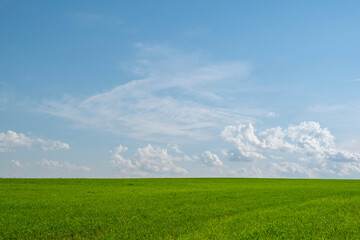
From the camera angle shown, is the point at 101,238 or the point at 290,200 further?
the point at 290,200

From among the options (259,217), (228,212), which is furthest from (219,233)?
(228,212)

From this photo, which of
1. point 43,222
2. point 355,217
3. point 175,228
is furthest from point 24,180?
point 355,217

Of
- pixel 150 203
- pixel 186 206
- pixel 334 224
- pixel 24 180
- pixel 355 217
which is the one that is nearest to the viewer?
pixel 334 224

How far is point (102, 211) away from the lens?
69.5 ft

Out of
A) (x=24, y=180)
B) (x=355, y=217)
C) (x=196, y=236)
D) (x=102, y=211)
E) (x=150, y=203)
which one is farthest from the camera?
(x=24, y=180)

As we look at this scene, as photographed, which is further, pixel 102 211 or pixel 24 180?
pixel 24 180

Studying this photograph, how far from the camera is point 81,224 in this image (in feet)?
58.3

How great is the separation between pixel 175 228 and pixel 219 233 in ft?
9.93

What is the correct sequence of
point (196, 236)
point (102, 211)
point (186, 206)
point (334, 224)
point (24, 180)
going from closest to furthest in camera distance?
1. point (196, 236)
2. point (334, 224)
3. point (102, 211)
4. point (186, 206)
5. point (24, 180)

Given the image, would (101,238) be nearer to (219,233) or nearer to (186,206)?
(219,233)

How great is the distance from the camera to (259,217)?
19.4 metres

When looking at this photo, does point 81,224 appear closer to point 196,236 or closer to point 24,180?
point 196,236

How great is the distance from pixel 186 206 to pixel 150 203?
122 inches

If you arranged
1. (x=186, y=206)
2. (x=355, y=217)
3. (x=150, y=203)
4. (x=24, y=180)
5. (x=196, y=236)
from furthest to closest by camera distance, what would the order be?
(x=24, y=180) → (x=150, y=203) → (x=186, y=206) → (x=355, y=217) → (x=196, y=236)
